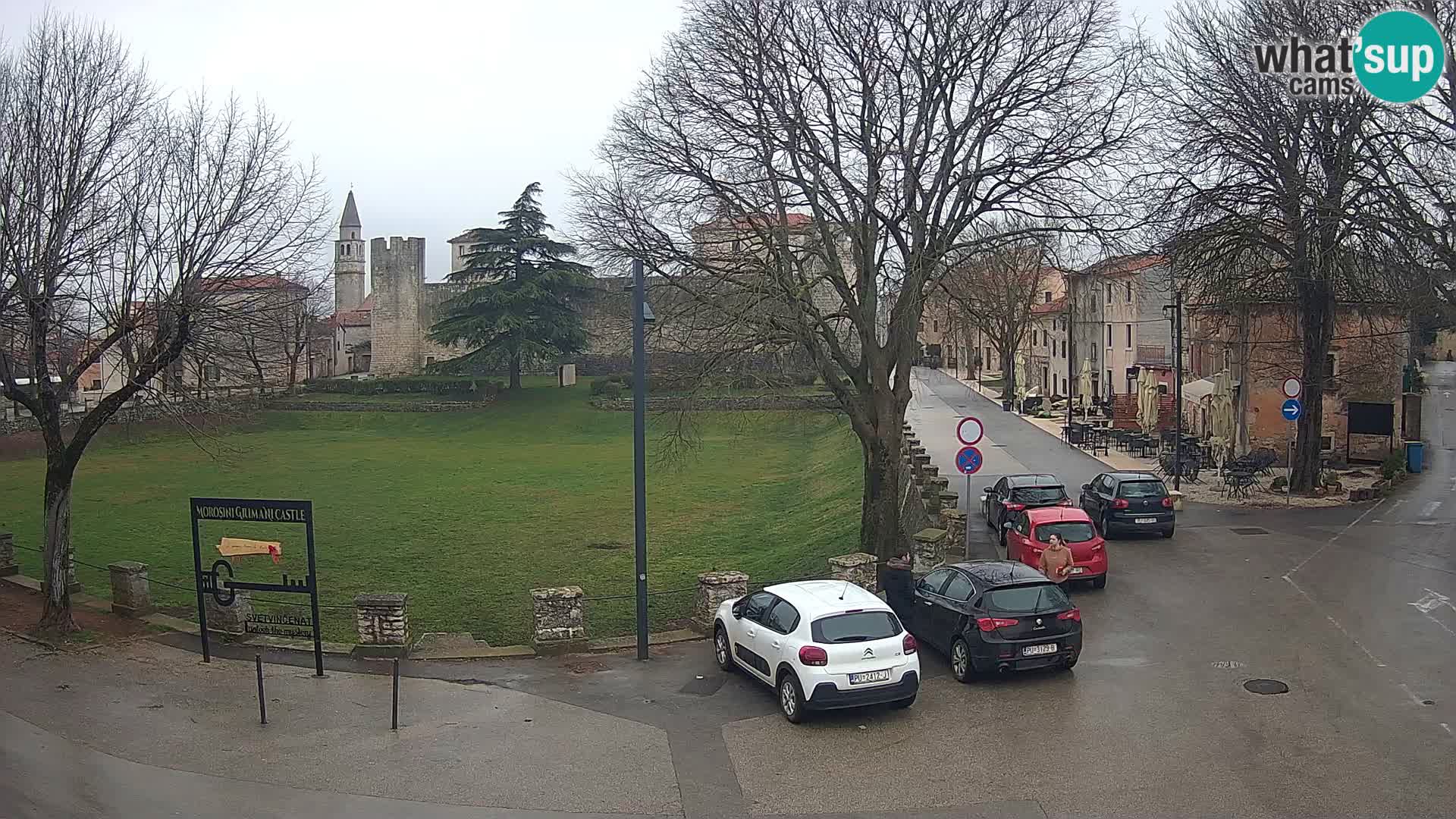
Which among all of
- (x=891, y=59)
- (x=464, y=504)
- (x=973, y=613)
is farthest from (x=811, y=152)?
(x=464, y=504)

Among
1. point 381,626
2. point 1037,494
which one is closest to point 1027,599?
point 381,626

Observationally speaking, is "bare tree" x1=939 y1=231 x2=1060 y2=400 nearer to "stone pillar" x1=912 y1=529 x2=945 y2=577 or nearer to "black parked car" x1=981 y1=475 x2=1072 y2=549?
"black parked car" x1=981 y1=475 x2=1072 y2=549

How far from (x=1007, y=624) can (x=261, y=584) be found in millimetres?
9053

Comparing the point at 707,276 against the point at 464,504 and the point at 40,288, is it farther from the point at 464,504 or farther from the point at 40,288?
the point at 464,504

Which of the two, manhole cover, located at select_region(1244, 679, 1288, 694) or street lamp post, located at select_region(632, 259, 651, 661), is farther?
street lamp post, located at select_region(632, 259, 651, 661)

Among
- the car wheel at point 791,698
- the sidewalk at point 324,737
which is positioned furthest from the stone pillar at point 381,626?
the car wheel at point 791,698

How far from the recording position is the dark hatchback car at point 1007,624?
1313cm

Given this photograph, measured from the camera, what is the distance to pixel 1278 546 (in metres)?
21.6

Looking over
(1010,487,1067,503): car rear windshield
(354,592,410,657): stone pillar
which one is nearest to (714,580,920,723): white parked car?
(354,592,410,657): stone pillar

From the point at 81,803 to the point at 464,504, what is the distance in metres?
24.6

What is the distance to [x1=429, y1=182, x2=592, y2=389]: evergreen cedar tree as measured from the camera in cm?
6688

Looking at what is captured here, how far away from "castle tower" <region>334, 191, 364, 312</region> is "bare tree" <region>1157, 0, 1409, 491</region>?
100788 millimetres

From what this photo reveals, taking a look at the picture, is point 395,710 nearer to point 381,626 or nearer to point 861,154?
point 381,626

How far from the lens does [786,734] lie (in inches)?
466
